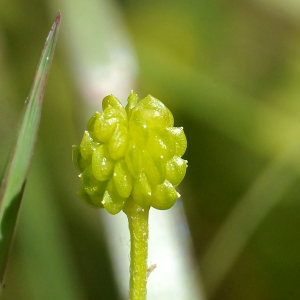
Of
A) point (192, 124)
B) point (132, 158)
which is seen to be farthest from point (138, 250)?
point (192, 124)

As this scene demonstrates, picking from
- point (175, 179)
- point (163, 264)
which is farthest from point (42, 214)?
point (175, 179)

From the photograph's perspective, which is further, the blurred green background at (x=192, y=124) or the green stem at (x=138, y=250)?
the blurred green background at (x=192, y=124)

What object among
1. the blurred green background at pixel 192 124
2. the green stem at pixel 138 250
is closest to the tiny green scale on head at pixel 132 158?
the green stem at pixel 138 250

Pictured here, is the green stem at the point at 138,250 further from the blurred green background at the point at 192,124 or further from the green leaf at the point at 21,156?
the blurred green background at the point at 192,124

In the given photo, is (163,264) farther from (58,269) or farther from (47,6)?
(47,6)

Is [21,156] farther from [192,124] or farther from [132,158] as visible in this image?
[192,124]

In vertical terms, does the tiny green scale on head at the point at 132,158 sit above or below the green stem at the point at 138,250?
above

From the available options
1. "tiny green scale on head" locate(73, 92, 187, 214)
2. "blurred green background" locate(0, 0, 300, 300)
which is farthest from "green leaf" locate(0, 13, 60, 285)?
"blurred green background" locate(0, 0, 300, 300)
